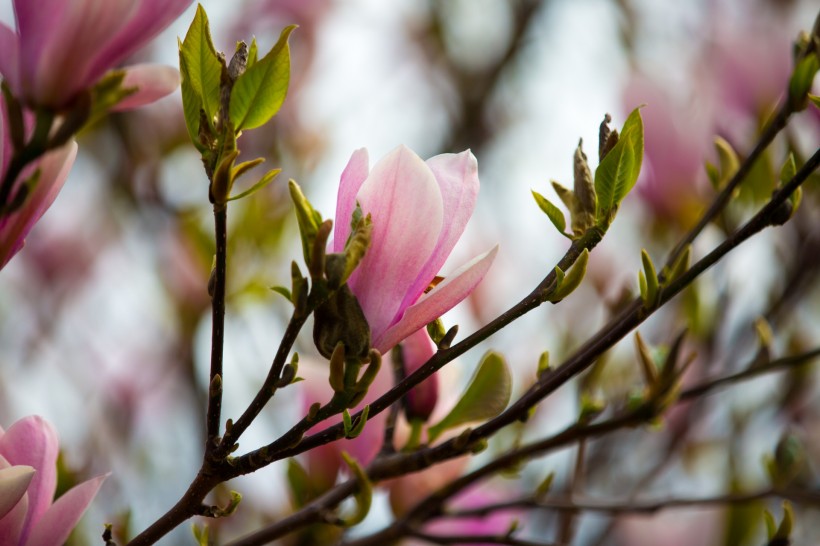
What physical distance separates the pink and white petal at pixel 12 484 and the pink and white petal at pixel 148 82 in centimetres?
17

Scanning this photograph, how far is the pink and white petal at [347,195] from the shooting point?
1.48 feet

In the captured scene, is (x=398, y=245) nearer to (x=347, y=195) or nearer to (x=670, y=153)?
(x=347, y=195)

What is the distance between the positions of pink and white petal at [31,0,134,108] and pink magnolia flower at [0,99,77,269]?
29 millimetres

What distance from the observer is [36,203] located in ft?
1.45

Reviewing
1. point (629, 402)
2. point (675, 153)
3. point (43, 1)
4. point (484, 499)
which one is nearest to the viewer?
point (43, 1)

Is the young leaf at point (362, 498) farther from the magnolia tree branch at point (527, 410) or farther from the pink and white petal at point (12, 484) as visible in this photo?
the pink and white petal at point (12, 484)

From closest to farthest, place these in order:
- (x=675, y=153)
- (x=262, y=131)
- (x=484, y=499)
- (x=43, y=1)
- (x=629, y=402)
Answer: (x=43, y=1) < (x=629, y=402) < (x=484, y=499) < (x=675, y=153) < (x=262, y=131)

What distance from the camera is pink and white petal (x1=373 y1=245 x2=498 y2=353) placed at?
438 mm

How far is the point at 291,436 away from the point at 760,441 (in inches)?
47.9

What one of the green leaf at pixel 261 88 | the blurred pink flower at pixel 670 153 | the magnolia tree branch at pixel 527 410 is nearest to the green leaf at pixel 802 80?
the magnolia tree branch at pixel 527 410

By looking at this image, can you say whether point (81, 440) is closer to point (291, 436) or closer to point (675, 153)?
point (675, 153)

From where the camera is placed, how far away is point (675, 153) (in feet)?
3.47

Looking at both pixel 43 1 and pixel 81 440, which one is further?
pixel 81 440

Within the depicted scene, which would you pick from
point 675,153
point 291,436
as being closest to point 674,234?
point 675,153
